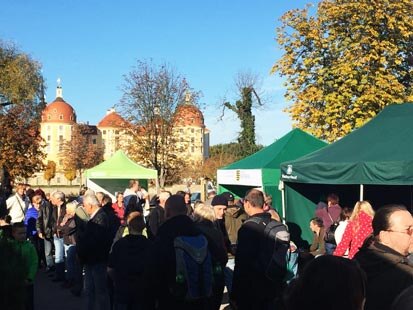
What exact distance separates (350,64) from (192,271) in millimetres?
18551

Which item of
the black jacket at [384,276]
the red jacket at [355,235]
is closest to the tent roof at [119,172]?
the red jacket at [355,235]

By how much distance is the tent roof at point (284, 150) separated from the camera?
13.1 m

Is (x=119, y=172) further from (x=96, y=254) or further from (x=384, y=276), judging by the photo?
(x=384, y=276)

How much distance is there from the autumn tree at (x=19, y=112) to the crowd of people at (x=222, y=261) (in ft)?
96.6

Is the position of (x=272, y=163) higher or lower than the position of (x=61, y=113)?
lower

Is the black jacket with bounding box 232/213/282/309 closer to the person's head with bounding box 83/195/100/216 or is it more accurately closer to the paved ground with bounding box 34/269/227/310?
the person's head with bounding box 83/195/100/216

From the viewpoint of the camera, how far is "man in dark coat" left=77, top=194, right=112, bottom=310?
22.3 ft

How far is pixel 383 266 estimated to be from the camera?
2.86 m

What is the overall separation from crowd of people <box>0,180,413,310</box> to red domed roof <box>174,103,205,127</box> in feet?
93.1

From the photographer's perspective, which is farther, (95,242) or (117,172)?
(117,172)

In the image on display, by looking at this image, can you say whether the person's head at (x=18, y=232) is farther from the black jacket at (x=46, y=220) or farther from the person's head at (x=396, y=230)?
the black jacket at (x=46, y=220)

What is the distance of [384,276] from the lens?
9.18 feet

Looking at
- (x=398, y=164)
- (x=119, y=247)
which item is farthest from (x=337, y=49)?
(x=119, y=247)

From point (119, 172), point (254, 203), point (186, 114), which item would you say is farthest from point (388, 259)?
point (186, 114)
